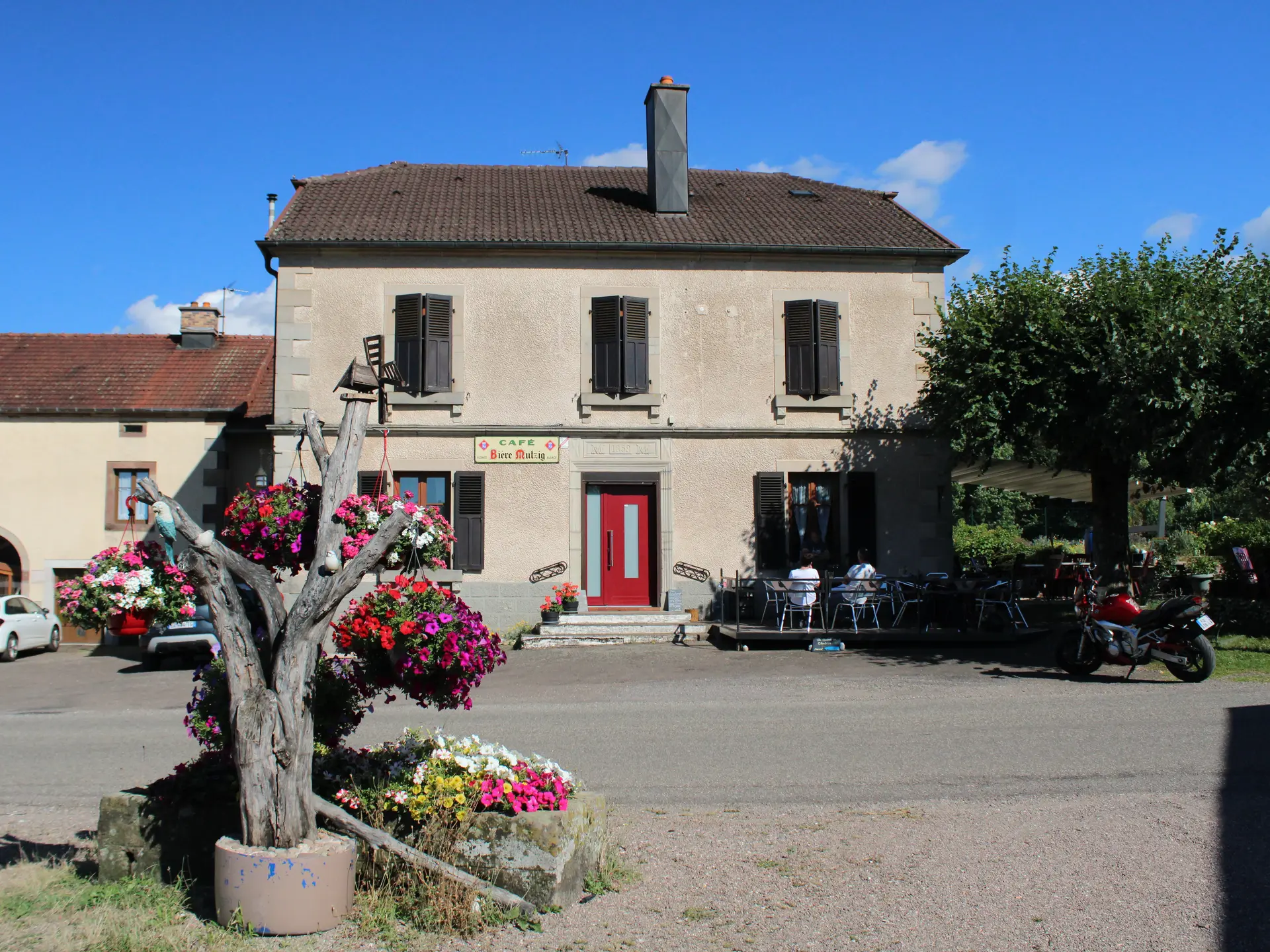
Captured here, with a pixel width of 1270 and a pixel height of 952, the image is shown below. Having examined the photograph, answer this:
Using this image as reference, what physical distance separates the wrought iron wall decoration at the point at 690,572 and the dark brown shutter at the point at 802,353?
3.23 metres

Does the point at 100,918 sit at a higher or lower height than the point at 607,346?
lower

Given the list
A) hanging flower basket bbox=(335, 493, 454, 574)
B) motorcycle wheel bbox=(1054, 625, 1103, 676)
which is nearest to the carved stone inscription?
motorcycle wheel bbox=(1054, 625, 1103, 676)

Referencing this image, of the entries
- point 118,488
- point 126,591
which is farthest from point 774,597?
point 126,591

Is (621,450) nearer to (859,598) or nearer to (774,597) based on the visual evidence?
(774,597)

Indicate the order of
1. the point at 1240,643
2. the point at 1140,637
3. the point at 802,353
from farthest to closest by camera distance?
the point at 802,353
the point at 1240,643
the point at 1140,637

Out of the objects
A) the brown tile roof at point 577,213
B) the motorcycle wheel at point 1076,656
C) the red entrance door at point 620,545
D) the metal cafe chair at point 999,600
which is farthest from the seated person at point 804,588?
the brown tile roof at point 577,213

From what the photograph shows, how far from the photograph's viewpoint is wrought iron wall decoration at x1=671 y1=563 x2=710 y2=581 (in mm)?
17000

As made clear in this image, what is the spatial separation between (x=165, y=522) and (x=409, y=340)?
41.3 ft

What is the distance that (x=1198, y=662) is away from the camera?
11211 mm

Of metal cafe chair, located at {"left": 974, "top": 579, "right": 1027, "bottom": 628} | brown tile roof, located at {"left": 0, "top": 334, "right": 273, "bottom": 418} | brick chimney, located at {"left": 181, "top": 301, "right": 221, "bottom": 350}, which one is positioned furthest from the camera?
brick chimney, located at {"left": 181, "top": 301, "right": 221, "bottom": 350}

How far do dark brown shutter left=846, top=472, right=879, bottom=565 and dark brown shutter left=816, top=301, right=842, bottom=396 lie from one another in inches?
58.3

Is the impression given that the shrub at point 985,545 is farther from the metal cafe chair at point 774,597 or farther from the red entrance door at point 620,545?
the red entrance door at point 620,545

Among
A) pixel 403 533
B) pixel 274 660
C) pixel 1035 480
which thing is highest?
pixel 1035 480

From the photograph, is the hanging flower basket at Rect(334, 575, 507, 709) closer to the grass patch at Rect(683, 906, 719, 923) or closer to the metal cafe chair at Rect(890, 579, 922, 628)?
the grass patch at Rect(683, 906, 719, 923)
